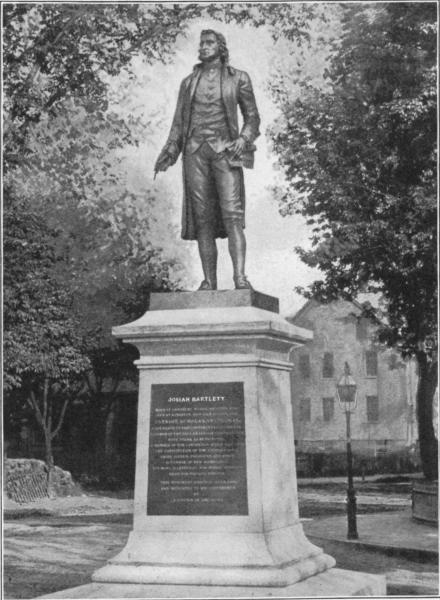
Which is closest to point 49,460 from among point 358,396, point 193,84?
point 358,396

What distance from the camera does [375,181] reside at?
14.3 m

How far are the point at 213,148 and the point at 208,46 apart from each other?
0.93 m

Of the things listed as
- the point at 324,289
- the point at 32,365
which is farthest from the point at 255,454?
the point at 32,365

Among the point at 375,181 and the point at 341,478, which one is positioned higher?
the point at 375,181

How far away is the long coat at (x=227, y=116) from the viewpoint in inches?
329

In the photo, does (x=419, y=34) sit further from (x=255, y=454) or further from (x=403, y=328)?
(x=255, y=454)

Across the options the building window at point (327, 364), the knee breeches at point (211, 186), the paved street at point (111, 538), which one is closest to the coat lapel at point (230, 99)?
the knee breeches at point (211, 186)

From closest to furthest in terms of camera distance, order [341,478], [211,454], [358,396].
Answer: [211,454] < [358,396] < [341,478]

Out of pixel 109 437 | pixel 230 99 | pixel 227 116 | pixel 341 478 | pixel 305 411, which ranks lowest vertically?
pixel 341 478

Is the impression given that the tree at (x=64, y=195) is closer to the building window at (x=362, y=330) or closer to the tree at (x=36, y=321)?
the tree at (x=36, y=321)

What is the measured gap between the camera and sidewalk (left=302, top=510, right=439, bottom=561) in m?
14.0

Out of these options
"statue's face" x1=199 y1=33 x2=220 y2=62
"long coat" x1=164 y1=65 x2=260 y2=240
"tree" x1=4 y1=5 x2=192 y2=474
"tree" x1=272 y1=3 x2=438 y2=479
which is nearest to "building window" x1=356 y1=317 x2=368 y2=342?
"tree" x1=272 y1=3 x2=438 y2=479

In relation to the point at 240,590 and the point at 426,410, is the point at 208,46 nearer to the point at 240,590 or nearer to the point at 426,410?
the point at 240,590

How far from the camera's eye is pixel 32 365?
1449 centimetres
